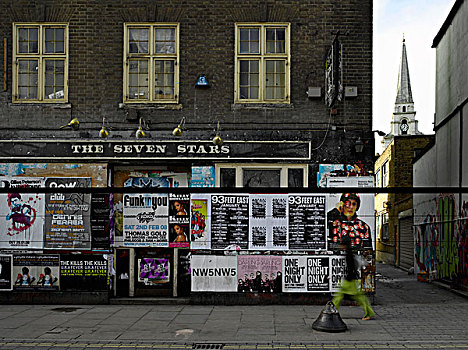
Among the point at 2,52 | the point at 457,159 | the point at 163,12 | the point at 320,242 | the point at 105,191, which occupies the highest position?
the point at 163,12

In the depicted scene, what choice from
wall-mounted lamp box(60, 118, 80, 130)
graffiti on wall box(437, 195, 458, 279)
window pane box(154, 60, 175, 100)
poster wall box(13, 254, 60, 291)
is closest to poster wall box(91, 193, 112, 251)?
poster wall box(13, 254, 60, 291)

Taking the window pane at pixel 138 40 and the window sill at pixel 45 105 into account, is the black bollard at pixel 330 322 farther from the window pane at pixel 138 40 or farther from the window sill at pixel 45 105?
the window sill at pixel 45 105

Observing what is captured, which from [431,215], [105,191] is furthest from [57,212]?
[431,215]

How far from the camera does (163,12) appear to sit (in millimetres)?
14531

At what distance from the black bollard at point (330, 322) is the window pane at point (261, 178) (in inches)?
180

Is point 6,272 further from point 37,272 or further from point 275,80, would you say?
point 275,80

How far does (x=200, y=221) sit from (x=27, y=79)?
559 centimetres

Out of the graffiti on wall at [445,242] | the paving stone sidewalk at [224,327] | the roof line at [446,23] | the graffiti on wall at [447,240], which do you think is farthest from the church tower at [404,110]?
the paving stone sidewalk at [224,327]

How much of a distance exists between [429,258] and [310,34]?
12005mm

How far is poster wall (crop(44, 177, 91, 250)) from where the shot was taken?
13945mm

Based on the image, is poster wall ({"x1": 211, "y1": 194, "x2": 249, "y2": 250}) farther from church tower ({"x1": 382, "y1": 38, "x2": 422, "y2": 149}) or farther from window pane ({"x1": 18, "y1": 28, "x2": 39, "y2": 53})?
church tower ({"x1": 382, "y1": 38, "x2": 422, "y2": 149})

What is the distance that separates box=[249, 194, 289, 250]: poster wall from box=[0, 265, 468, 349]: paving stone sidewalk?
139 cm

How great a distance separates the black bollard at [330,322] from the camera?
401 inches

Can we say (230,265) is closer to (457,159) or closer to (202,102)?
(202,102)
